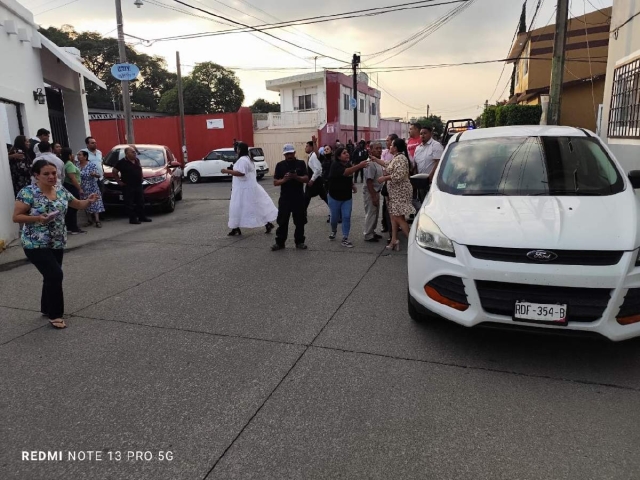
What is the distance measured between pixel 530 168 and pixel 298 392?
298 cm

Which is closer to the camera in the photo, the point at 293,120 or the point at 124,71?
the point at 124,71

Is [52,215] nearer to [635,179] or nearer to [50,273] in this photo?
[50,273]

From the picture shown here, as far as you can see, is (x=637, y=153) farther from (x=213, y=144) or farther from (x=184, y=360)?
(x=213, y=144)

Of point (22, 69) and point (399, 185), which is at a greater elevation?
point (22, 69)

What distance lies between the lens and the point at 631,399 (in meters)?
3.03

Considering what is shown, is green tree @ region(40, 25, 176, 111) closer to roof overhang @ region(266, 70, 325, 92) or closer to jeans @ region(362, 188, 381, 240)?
roof overhang @ region(266, 70, 325, 92)

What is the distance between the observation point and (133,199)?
34.7 feet

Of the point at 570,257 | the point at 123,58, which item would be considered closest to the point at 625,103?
the point at 570,257

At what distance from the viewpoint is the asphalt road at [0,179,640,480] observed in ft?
8.26

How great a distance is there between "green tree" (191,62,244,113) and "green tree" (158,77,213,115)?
0.71 m

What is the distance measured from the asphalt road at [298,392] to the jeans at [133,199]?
17.2 ft

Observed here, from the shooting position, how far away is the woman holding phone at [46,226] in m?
4.25

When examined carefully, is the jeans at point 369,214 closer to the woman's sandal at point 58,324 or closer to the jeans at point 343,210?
the jeans at point 343,210

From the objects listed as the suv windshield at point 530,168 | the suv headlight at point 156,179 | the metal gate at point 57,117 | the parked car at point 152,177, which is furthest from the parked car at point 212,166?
the suv windshield at point 530,168
